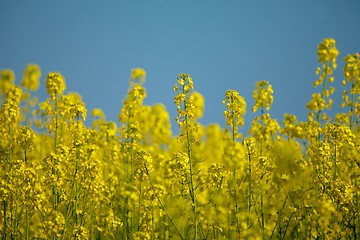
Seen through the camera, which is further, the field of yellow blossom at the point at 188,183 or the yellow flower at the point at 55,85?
the yellow flower at the point at 55,85

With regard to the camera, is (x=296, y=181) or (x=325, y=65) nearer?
(x=296, y=181)

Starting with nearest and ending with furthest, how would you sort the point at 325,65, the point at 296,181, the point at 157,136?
the point at 296,181 < the point at 325,65 < the point at 157,136

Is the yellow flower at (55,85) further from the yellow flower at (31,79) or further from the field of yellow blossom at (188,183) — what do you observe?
the yellow flower at (31,79)

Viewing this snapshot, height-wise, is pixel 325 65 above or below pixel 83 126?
above

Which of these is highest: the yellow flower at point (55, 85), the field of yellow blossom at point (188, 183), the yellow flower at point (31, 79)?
the yellow flower at point (31, 79)

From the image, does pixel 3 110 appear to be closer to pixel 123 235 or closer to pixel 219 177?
pixel 123 235

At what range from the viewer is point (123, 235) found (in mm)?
5852

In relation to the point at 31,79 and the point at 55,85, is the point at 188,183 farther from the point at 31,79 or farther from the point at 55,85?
the point at 31,79

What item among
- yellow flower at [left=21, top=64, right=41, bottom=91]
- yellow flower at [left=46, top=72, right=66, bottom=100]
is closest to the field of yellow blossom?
yellow flower at [left=46, top=72, right=66, bottom=100]

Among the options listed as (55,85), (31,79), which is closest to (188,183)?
(55,85)

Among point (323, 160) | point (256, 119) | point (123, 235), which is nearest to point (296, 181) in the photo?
point (256, 119)

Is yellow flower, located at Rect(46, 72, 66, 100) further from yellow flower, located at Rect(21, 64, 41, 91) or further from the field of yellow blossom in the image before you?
yellow flower, located at Rect(21, 64, 41, 91)

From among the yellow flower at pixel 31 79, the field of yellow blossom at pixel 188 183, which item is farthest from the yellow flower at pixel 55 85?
the yellow flower at pixel 31 79

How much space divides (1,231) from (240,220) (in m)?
2.87
